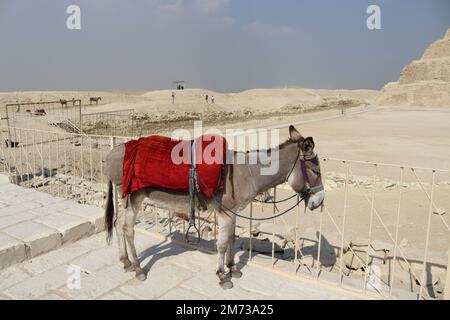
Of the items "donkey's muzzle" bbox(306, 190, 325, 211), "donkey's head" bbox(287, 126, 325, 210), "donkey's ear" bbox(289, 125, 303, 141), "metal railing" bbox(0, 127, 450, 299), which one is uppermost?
"donkey's ear" bbox(289, 125, 303, 141)

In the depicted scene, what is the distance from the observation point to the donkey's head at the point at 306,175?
11.5 ft

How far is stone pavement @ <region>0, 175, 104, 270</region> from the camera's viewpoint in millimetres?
4324

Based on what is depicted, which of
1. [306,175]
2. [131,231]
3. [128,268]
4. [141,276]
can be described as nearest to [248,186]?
[306,175]

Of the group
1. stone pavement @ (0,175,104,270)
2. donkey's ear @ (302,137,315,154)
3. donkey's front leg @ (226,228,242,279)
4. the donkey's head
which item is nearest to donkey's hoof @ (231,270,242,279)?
donkey's front leg @ (226,228,242,279)

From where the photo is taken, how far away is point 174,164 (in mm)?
3588

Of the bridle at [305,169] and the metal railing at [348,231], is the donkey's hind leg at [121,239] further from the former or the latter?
the bridle at [305,169]

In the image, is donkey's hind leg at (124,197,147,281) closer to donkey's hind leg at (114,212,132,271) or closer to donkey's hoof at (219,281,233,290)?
donkey's hind leg at (114,212,132,271)

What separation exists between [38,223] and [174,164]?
280 centimetres

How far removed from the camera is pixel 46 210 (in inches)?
219

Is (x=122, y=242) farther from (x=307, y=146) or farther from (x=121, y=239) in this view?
(x=307, y=146)

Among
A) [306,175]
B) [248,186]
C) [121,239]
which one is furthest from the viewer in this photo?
[121,239]

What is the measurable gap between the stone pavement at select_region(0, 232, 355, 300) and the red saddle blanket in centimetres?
107
